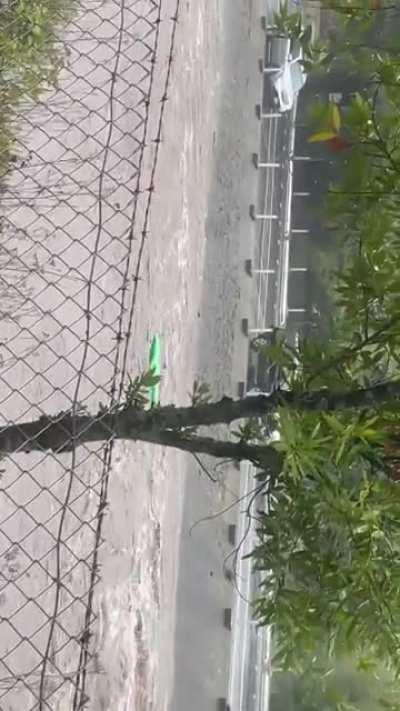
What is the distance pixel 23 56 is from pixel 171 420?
1.42 m

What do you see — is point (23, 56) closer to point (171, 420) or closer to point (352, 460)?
point (171, 420)

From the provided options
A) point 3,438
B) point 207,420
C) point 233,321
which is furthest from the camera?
point 233,321

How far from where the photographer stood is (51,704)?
218cm

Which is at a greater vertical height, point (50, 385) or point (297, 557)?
point (50, 385)

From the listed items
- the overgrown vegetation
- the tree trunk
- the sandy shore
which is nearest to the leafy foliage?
the tree trunk

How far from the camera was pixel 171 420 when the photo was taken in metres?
1.39

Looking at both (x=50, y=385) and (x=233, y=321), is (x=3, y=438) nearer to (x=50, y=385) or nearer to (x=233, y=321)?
(x=50, y=385)

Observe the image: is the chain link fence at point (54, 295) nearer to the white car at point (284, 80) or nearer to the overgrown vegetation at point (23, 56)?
the overgrown vegetation at point (23, 56)

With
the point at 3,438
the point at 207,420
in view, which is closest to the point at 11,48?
the point at 3,438

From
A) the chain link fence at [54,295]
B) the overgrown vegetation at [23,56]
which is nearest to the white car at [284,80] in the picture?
the chain link fence at [54,295]

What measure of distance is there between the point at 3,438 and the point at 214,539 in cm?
227

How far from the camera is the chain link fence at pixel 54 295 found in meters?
2.23

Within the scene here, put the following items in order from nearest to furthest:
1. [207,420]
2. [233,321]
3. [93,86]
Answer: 1. [207,420]
2. [93,86]
3. [233,321]

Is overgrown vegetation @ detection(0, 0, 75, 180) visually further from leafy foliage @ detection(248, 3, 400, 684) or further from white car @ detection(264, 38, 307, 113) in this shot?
white car @ detection(264, 38, 307, 113)
